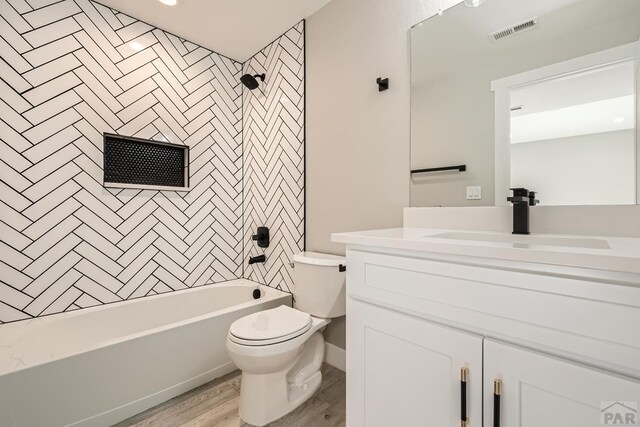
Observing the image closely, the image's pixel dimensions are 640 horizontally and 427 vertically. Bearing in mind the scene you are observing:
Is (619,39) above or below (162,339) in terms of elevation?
above

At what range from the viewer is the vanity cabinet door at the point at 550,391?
606 mm

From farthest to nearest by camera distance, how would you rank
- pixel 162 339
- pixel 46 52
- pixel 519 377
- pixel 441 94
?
1. pixel 46 52
2. pixel 162 339
3. pixel 441 94
4. pixel 519 377

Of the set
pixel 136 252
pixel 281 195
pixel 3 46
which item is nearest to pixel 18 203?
pixel 136 252

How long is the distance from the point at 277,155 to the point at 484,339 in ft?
6.42

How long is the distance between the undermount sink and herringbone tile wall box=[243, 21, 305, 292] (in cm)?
121

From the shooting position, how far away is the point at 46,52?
175 cm

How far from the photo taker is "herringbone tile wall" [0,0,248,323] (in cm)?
168

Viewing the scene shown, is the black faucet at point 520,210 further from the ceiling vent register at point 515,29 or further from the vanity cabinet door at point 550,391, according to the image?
the ceiling vent register at point 515,29

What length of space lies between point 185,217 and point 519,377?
2.36m

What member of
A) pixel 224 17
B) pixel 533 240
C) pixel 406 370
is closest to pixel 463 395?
pixel 406 370

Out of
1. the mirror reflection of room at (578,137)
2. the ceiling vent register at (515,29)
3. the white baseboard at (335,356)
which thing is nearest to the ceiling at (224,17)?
the ceiling vent register at (515,29)

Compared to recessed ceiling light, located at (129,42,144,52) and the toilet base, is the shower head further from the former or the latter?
the toilet base

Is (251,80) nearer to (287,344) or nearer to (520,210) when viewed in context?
(287,344)

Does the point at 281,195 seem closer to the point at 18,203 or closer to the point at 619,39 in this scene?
A: the point at 18,203
